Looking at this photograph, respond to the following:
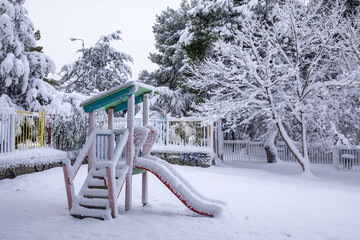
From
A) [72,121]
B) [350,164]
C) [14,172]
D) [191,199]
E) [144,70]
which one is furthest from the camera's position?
[144,70]

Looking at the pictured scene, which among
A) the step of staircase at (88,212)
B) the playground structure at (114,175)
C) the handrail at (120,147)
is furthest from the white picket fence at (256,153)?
the step of staircase at (88,212)

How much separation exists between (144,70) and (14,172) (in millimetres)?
17340

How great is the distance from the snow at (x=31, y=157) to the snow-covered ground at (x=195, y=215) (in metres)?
0.50

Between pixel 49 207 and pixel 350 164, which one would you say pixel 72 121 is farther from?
pixel 350 164

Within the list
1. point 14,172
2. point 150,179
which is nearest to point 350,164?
point 150,179

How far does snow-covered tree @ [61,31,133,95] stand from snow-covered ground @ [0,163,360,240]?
11.2m

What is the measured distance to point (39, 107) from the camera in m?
10.8

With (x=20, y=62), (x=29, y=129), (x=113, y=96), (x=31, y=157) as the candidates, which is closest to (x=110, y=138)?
(x=113, y=96)

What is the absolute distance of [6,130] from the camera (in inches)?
310

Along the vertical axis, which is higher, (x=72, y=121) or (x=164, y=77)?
(x=164, y=77)

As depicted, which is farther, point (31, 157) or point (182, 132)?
point (182, 132)

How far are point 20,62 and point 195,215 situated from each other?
893 cm

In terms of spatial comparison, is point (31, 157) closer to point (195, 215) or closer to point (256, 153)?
point (195, 215)

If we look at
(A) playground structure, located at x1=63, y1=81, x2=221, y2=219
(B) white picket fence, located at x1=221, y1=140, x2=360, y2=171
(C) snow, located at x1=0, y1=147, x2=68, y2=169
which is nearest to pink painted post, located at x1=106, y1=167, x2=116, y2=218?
(A) playground structure, located at x1=63, y1=81, x2=221, y2=219
